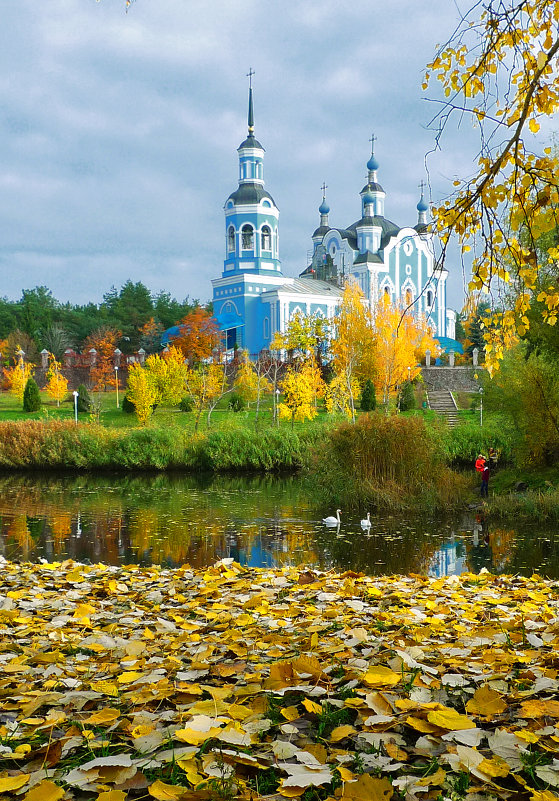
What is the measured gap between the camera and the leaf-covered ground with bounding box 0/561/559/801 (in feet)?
7.60

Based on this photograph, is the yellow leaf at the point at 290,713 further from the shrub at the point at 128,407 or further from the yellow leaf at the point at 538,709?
the shrub at the point at 128,407

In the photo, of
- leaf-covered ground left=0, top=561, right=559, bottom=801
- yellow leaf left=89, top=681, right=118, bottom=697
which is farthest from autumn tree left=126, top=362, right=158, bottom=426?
yellow leaf left=89, top=681, right=118, bottom=697

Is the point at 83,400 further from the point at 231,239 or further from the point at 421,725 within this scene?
the point at 421,725

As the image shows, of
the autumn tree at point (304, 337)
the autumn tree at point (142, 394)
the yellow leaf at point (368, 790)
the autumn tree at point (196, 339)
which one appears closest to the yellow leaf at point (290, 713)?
the yellow leaf at point (368, 790)

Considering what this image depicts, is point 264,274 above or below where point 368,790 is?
above

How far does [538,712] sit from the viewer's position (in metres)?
2.71

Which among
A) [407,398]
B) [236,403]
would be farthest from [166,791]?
[407,398]

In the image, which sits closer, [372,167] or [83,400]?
[83,400]

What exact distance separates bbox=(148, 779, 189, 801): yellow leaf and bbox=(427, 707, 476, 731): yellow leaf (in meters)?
0.93

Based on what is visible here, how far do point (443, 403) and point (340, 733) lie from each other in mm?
38896

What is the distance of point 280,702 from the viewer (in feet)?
9.85

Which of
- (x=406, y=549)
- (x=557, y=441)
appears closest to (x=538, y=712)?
(x=406, y=549)

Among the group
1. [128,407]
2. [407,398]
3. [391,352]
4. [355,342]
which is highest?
[355,342]

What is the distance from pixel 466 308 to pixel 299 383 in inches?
1134
